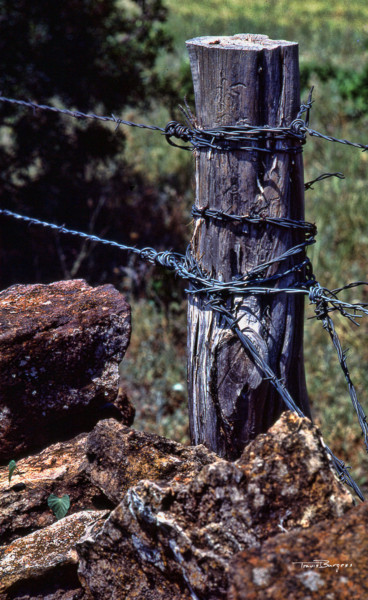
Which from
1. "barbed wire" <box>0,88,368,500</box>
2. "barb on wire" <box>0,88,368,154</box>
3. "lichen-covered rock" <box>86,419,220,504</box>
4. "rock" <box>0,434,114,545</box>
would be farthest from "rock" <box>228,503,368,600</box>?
"barb on wire" <box>0,88,368,154</box>

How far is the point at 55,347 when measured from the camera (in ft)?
7.64

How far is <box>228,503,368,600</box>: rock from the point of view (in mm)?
1345

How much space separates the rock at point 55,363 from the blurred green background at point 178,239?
6.44ft

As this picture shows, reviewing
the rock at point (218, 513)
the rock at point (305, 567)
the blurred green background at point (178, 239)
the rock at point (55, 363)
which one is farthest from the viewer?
the blurred green background at point (178, 239)

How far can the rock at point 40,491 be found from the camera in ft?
7.07

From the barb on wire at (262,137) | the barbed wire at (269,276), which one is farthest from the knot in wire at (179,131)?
the barb on wire at (262,137)

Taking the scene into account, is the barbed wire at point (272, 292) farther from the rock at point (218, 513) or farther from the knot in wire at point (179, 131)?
the knot in wire at point (179, 131)

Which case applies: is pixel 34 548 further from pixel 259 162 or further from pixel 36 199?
pixel 36 199

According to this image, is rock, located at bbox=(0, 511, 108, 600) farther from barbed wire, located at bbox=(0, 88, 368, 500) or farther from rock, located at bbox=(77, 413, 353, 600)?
barbed wire, located at bbox=(0, 88, 368, 500)

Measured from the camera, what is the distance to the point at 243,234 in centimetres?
190

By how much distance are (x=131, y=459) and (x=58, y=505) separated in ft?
1.15

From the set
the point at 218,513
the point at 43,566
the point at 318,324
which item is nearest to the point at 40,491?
the point at 43,566

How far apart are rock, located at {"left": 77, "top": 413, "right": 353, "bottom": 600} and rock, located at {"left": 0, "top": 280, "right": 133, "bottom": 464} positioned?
28.4 inches

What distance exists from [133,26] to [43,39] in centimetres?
102
